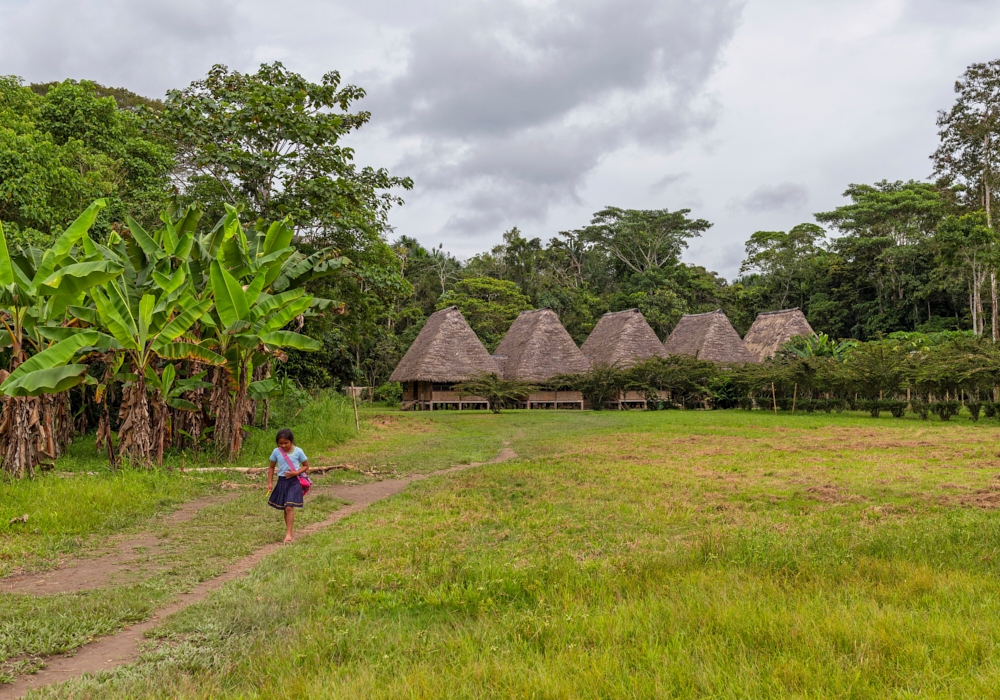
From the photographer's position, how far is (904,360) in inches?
790

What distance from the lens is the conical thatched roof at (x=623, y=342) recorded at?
97.9 feet

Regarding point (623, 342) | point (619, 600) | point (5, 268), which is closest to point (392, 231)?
point (623, 342)

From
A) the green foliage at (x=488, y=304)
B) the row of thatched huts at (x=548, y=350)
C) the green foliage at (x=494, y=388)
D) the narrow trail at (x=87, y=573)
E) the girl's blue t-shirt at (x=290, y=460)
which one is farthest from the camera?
the green foliage at (x=488, y=304)

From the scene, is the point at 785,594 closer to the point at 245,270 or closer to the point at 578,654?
the point at 578,654

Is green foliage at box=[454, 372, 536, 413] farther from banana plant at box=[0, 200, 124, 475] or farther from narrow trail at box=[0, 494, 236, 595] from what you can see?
narrow trail at box=[0, 494, 236, 595]

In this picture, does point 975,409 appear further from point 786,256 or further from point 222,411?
point 786,256

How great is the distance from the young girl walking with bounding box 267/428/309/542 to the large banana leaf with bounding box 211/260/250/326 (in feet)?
12.4

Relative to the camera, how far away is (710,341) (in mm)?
30688

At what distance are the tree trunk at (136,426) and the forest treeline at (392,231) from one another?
2851mm

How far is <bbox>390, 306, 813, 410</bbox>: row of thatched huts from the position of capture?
94.3 feet

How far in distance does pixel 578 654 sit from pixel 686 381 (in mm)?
24578

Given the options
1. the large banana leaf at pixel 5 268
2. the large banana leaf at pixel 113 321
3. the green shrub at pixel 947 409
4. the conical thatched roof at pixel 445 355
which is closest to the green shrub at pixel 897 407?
the green shrub at pixel 947 409

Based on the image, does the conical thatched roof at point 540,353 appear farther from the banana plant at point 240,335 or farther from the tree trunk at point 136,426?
the tree trunk at point 136,426

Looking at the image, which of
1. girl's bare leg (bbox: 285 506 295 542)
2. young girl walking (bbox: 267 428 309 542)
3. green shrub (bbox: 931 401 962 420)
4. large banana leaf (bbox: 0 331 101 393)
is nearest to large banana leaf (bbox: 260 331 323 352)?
large banana leaf (bbox: 0 331 101 393)
